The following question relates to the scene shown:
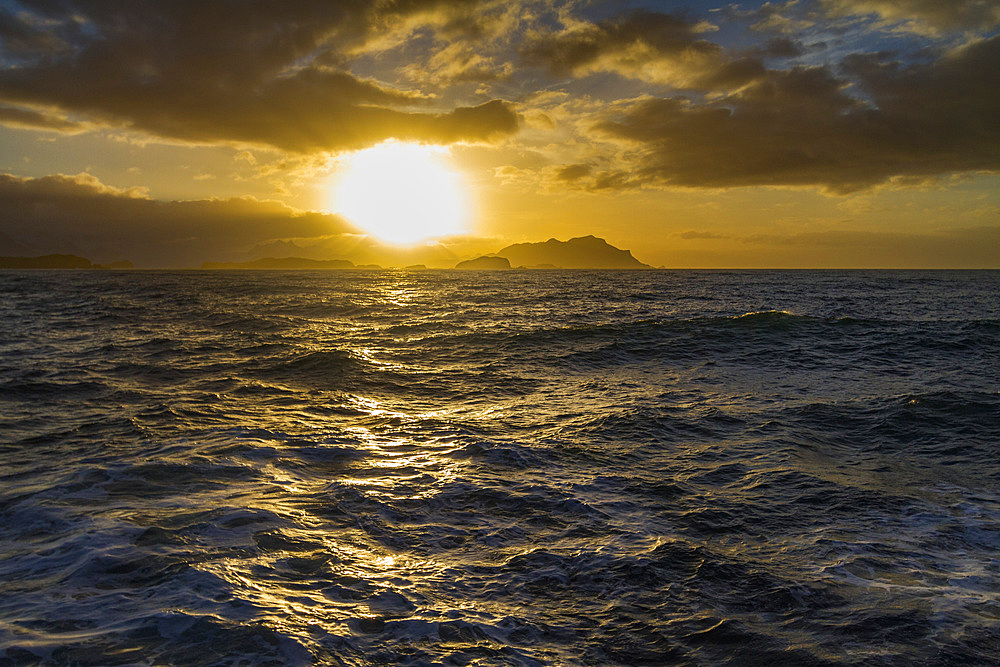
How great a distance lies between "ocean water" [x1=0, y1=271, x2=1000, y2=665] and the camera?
5.02 m

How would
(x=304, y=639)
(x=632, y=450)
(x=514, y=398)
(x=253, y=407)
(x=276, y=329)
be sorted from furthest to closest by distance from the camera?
(x=276, y=329) → (x=514, y=398) → (x=253, y=407) → (x=632, y=450) → (x=304, y=639)

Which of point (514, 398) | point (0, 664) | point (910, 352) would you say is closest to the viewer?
point (0, 664)

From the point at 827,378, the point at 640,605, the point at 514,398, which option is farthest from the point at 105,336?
the point at 827,378

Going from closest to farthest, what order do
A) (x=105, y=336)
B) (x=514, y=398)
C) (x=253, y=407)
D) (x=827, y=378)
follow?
(x=253, y=407), (x=514, y=398), (x=827, y=378), (x=105, y=336)

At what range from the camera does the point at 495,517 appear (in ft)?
25.4

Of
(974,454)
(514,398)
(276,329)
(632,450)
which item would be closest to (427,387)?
(514,398)

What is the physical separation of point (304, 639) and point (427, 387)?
12202mm

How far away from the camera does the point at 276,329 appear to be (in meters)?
30.3

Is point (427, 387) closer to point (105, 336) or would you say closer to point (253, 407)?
point (253, 407)

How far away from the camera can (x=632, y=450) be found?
10.9 meters

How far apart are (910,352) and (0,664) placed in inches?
1162

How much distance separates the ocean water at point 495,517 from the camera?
502 cm

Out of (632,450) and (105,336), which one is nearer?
(632,450)

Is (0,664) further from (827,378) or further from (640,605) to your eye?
(827,378)
